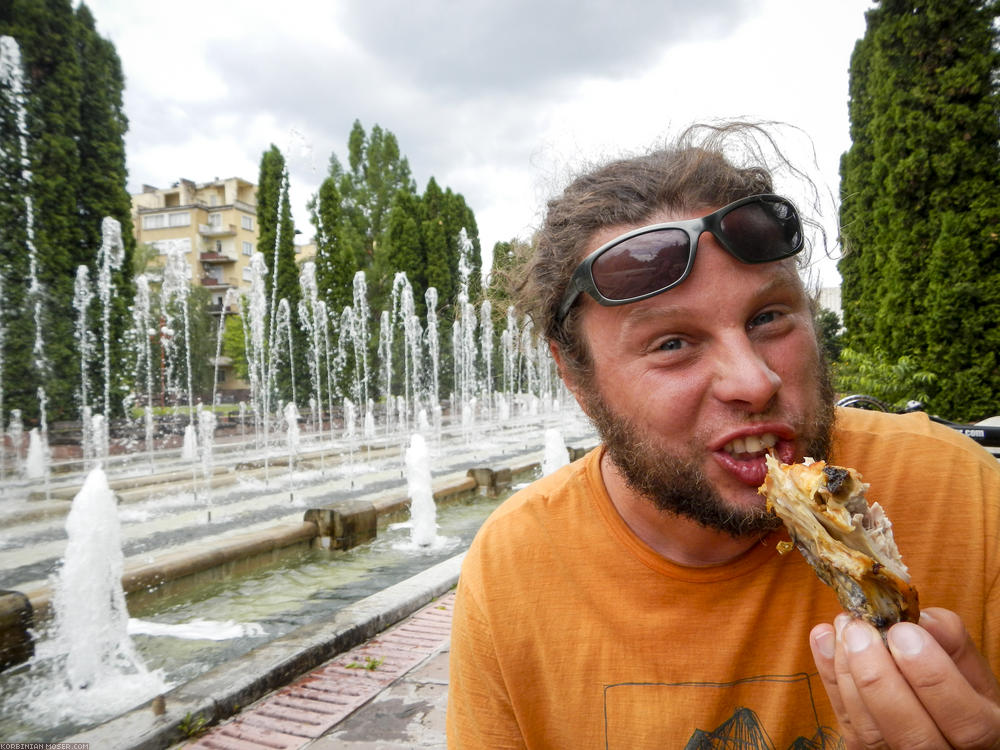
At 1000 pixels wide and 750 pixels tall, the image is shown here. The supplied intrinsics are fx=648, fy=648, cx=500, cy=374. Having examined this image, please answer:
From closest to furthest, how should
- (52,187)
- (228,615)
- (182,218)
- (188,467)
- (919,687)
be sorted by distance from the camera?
1. (919,687)
2. (228,615)
3. (188,467)
4. (52,187)
5. (182,218)

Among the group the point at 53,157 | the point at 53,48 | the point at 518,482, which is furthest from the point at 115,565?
the point at 53,48

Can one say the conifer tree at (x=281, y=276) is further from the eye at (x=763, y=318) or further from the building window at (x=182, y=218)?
the building window at (x=182, y=218)

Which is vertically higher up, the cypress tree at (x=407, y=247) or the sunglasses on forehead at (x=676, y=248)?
the cypress tree at (x=407, y=247)

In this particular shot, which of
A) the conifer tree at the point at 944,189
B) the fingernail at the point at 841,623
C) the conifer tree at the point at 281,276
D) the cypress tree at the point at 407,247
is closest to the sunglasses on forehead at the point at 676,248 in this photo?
the fingernail at the point at 841,623

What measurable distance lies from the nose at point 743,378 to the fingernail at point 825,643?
1.12 feet

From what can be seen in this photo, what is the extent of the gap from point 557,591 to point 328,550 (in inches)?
215

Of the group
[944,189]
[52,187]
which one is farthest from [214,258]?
[944,189]

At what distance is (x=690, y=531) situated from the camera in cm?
116

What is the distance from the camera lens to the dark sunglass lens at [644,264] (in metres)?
1.15

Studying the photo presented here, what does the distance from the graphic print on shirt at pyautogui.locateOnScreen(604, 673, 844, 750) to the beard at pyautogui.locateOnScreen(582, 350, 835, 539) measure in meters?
0.25

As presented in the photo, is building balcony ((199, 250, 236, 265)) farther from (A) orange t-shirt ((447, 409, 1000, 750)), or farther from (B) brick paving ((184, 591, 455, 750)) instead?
(A) orange t-shirt ((447, 409, 1000, 750))

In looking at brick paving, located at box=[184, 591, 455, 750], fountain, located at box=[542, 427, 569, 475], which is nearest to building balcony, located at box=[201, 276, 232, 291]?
fountain, located at box=[542, 427, 569, 475]

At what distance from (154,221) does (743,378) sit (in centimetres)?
6139

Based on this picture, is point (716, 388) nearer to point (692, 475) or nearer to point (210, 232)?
point (692, 475)
